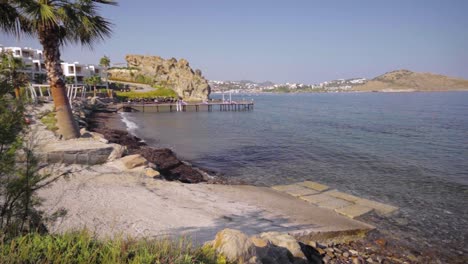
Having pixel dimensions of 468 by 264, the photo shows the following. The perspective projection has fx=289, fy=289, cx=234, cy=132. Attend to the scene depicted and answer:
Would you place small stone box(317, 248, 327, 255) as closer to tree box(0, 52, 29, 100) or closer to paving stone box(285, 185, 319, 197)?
paving stone box(285, 185, 319, 197)

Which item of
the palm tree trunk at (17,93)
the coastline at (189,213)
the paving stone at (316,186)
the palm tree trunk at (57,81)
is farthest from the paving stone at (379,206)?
the palm tree trunk at (57,81)

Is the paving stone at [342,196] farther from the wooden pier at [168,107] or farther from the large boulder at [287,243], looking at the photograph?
the wooden pier at [168,107]

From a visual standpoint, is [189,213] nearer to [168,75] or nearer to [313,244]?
[313,244]

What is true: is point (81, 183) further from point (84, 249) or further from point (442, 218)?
point (442, 218)

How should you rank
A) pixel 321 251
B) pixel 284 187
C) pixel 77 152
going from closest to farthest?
1. pixel 321 251
2. pixel 77 152
3. pixel 284 187

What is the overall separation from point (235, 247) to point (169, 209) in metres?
4.55

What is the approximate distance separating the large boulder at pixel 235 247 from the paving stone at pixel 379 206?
7.33 metres

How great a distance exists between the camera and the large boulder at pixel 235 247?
4.06 m

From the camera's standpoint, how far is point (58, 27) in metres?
12.5

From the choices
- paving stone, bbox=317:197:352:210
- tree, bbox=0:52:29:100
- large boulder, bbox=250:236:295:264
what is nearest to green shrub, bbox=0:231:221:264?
large boulder, bbox=250:236:295:264

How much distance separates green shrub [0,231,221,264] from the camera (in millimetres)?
2949

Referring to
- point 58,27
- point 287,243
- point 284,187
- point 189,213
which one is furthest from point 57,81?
point 287,243

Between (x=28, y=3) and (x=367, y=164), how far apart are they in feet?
60.2

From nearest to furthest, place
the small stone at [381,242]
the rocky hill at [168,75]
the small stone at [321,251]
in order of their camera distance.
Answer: the small stone at [321,251]
the small stone at [381,242]
the rocky hill at [168,75]
